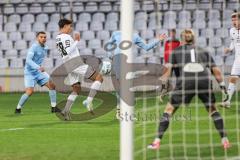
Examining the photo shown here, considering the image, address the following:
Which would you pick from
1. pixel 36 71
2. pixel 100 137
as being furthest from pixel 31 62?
pixel 100 137

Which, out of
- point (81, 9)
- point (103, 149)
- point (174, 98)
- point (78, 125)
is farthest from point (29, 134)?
point (81, 9)

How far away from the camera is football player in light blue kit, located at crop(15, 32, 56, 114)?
13352 millimetres

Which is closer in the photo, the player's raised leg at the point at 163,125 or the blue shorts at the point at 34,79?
the player's raised leg at the point at 163,125

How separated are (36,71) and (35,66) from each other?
1.83 ft

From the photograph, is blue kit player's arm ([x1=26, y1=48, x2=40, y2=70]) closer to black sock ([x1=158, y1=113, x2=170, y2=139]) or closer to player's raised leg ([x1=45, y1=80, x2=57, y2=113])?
player's raised leg ([x1=45, y1=80, x2=57, y2=113])

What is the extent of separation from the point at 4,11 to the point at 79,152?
56.2 feet

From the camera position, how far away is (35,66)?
13.2 metres

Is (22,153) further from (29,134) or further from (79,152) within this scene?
(29,134)

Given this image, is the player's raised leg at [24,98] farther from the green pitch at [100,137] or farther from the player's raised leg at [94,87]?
the player's raised leg at [94,87]

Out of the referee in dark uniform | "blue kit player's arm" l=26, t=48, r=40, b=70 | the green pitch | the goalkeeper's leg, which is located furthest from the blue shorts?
the goalkeeper's leg

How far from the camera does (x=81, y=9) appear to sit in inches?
974

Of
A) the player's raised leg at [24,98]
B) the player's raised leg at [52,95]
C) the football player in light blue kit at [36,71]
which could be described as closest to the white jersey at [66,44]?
the football player in light blue kit at [36,71]

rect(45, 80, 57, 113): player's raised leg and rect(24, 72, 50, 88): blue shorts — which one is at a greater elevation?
rect(24, 72, 50, 88): blue shorts

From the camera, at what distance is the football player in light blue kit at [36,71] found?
13352mm
